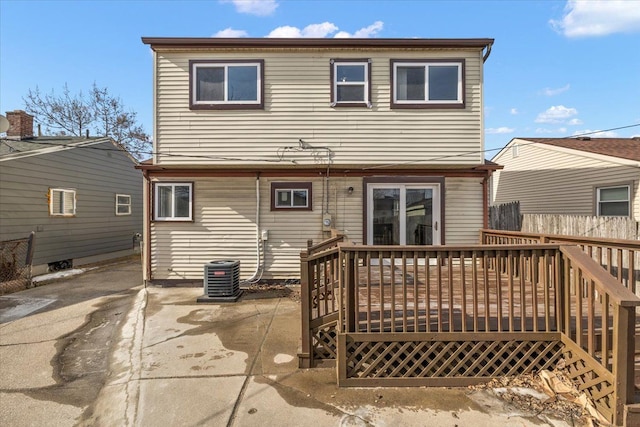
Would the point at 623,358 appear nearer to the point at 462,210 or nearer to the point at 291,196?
the point at 462,210

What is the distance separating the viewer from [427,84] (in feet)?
24.9

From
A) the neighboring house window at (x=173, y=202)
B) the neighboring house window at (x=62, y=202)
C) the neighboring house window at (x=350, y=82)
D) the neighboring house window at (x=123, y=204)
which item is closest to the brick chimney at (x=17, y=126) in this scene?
the neighboring house window at (x=62, y=202)

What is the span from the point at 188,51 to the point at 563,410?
28.8 ft

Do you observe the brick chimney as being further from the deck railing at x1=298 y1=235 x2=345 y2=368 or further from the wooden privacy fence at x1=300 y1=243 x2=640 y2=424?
the wooden privacy fence at x1=300 y1=243 x2=640 y2=424

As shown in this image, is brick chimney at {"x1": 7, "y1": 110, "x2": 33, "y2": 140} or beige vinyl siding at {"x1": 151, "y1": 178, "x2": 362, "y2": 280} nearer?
beige vinyl siding at {"x1": 151, "y1": 178, "x2": 362, "y2": 280}

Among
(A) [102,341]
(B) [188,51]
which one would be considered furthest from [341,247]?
(B) [188,51]

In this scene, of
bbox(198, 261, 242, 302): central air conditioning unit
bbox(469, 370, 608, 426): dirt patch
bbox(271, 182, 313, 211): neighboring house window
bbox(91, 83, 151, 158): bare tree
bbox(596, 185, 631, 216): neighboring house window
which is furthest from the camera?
bbox(91, 83, 151, 158): bare tree

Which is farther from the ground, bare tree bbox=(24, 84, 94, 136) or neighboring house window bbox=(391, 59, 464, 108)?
bare tree bbox=(24, 84, 94, 136)

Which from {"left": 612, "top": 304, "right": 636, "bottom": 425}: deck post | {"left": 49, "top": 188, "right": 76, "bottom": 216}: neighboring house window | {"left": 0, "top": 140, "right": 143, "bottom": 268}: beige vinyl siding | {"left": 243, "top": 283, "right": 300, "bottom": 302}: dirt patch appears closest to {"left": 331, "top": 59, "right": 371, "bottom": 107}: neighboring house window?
{"left": 243, "top": 283, "right": 300, "bottom": 302}: dirt patch

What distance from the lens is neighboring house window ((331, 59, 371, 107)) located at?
759cm

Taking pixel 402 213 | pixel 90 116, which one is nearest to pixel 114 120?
pixel 90 116

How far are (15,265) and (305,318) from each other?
8.31 meters

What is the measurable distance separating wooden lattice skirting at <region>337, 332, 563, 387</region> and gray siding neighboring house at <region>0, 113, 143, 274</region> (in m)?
10.3

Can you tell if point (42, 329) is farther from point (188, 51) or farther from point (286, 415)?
point (188, 51)
